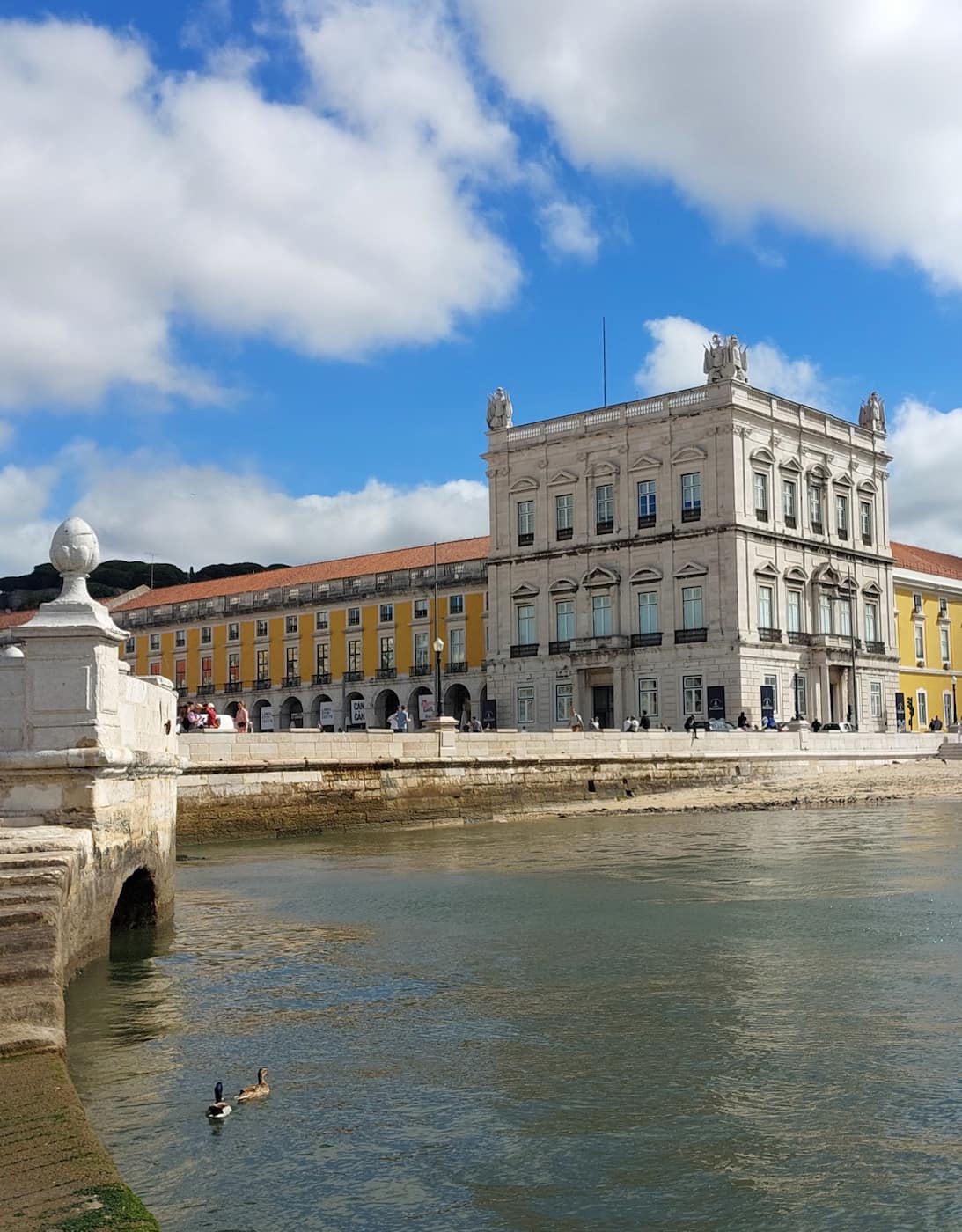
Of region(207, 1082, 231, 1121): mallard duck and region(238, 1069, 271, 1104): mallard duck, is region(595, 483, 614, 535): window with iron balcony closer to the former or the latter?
region(238, 1069, 271, 1104): mallard duck

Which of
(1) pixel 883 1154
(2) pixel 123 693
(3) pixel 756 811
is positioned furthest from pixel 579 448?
(1) pixel 883 1154

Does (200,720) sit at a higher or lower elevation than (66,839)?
higher

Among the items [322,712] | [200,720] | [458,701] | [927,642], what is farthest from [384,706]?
[200,720]

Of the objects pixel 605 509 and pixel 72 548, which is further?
pixel 605 509

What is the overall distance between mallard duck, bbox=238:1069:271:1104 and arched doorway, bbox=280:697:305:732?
60.6 metres

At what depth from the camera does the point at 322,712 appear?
66.1m

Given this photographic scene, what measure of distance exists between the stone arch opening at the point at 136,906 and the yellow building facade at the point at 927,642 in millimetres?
49402

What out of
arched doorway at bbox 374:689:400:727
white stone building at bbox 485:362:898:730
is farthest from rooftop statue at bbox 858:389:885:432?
arched doorway at bbox 374:689:400:727

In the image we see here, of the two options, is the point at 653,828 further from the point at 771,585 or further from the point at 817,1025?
the point at 771,585

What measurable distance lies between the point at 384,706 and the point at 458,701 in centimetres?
404

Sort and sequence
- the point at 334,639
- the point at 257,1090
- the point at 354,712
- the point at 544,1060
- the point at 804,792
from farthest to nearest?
the point at 334,639, the point at 354,712, the point at 804,792, the point at 544,1060, the point at 257,1090

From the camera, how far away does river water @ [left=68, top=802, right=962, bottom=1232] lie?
574 cm

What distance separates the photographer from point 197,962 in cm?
1113

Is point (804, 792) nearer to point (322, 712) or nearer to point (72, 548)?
point (72, 548)
